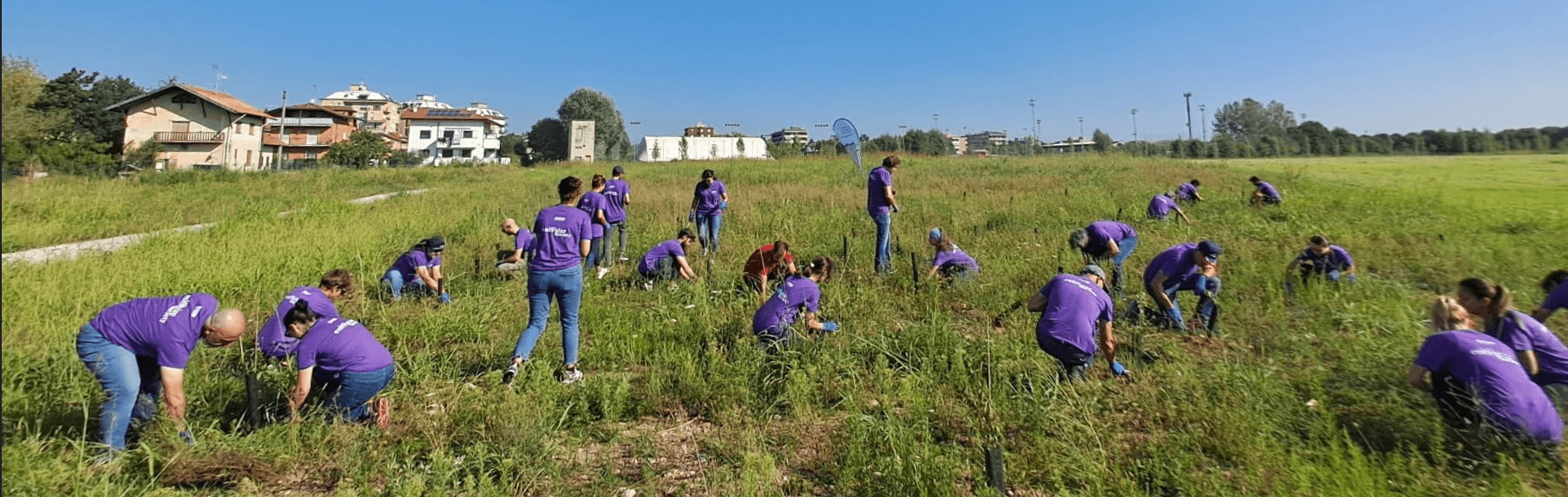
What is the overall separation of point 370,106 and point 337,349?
105455 millimetres

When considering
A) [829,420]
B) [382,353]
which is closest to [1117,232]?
[829,420]

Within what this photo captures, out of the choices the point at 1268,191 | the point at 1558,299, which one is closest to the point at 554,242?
the point at 1558,299

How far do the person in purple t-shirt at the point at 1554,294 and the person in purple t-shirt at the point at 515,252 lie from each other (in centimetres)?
791

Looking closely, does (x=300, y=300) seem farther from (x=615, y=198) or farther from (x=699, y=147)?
(x=699, y=147)

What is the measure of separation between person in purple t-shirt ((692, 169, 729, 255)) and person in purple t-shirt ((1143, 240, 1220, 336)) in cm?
473

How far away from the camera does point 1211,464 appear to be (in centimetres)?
320

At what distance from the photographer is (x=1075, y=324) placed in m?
4.08

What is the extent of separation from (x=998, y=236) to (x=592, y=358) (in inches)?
254

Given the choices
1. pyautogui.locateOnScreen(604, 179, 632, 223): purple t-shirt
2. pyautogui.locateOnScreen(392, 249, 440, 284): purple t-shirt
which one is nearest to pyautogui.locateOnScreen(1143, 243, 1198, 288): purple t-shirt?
pyautogui.locateOnScreen(604, 179, 632, 223): purple t-shirt

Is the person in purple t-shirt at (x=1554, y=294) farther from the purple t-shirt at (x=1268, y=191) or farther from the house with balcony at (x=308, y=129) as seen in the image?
the house with balcony at (x=308, y=129)

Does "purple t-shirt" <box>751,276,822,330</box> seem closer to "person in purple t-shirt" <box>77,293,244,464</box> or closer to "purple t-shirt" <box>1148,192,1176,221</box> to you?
"person in purple t-shirt" <box>77,293,244,464</box>

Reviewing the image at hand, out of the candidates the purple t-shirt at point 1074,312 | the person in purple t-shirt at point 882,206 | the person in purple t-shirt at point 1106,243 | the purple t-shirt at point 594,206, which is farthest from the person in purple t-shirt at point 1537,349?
the purple t-shirt at point 594,206

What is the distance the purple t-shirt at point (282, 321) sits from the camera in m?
4.09

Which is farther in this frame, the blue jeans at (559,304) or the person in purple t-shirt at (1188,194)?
the person in purple t-shirt at (1188,194)
